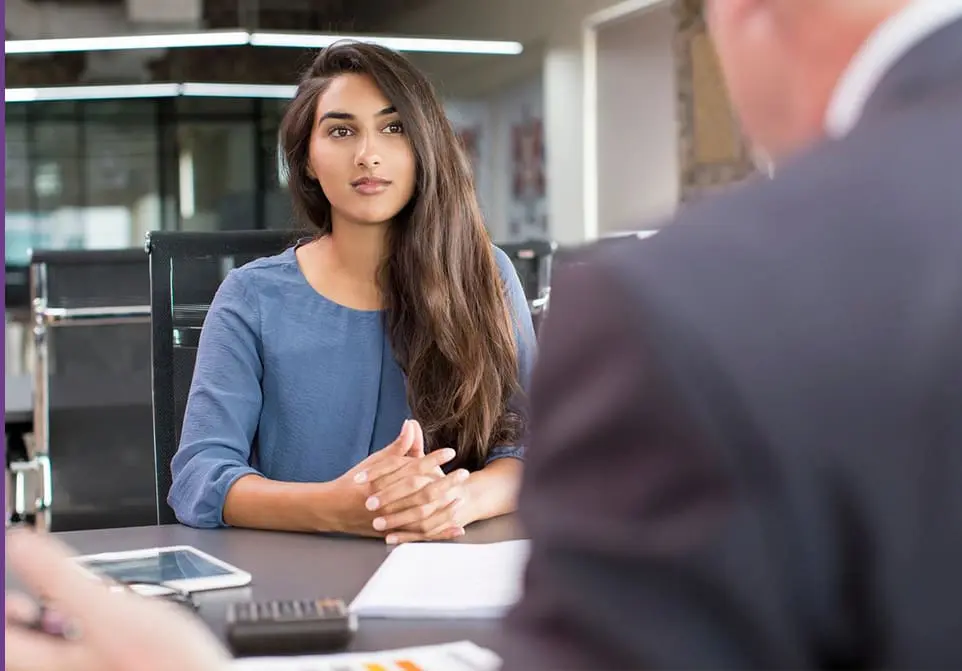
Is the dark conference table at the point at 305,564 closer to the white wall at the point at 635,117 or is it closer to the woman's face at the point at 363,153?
the woman's face at the point at 363,153

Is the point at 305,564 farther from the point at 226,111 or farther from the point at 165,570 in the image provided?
the point at 226,111

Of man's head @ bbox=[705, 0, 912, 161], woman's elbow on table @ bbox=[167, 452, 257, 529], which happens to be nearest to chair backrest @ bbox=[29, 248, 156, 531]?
woman's elbow on table @ bbox=[167, 452, 257, 529]

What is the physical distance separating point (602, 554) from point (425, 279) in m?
1.47

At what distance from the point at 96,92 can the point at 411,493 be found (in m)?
7.72

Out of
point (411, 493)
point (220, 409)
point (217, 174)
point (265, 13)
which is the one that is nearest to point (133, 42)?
point (265, 13)

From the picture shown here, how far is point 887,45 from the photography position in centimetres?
41

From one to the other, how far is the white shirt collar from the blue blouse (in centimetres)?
133

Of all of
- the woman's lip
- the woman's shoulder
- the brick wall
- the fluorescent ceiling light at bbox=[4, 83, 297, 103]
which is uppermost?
the fluorescent ceiling light at bbox=[4, 83, 297, 103]

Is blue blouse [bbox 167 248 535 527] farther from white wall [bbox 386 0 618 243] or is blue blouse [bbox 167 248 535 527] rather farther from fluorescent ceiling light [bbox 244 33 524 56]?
fluorescent ceiling light [bbox 244 33 524 56]

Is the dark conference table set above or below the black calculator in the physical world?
below

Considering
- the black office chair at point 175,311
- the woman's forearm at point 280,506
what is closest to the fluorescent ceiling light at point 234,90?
the black office chair at point 175,311

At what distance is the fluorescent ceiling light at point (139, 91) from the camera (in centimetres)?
839

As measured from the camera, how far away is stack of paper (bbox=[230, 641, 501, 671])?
86 cm

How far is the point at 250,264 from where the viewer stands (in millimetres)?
1861
